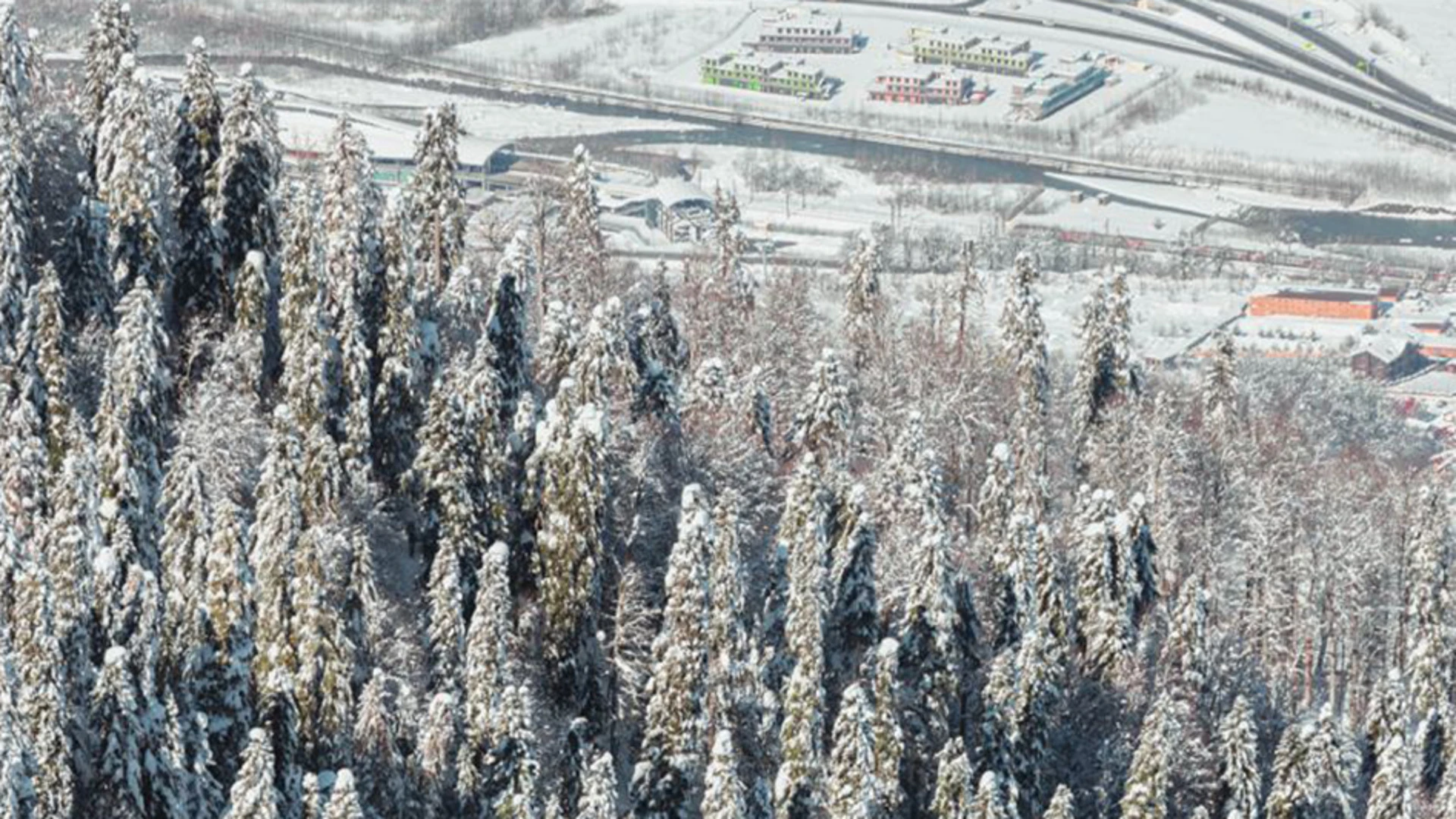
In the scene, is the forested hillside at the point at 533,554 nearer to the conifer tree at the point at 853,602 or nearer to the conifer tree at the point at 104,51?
the conifer tree at the point at 853,602

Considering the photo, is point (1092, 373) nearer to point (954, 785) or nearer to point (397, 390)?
point (397, 390)

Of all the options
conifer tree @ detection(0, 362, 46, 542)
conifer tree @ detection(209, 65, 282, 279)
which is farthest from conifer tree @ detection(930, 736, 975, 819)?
conifer tree @ detection(209, 65, 282, 279)

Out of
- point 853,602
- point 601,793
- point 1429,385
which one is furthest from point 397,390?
point 1429,385

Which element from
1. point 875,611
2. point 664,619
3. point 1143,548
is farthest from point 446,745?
point 1143,548

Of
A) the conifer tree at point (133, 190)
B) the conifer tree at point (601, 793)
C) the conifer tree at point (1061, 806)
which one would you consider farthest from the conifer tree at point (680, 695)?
the conifer tree at point (133, 190)

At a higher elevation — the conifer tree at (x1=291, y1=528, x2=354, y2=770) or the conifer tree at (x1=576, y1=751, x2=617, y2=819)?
the conifer tree at (x1=291, y1=528, x2=354, y2=770)

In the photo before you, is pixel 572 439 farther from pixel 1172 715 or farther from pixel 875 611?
pixel 1172 715

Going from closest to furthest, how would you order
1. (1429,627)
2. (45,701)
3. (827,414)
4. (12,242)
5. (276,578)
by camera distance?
(45,701) → (276,578) → (12,242) → (827,414) → (1429,627)

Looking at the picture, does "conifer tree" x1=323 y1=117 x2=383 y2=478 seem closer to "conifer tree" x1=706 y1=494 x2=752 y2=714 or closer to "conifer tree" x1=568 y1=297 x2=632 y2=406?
"conifer tree" x1=568 y1=297 x2=632 y2=406
